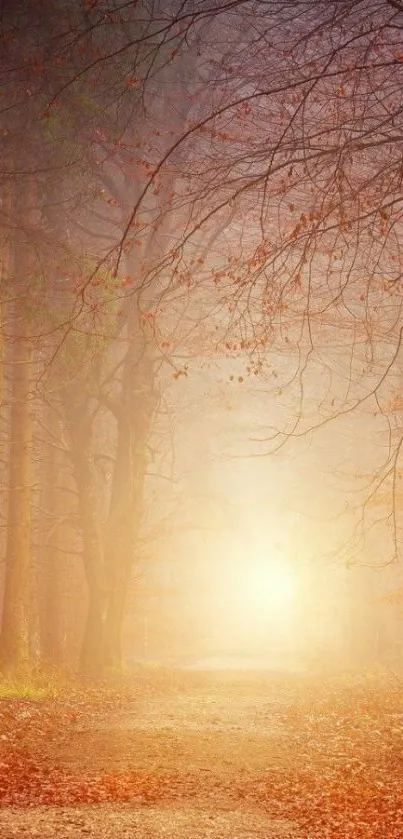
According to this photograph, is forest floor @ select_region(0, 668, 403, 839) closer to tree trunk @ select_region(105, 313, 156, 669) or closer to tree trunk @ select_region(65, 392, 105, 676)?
tree trunk @ select_region(65, 392, 105, 676)

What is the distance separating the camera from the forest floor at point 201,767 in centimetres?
580

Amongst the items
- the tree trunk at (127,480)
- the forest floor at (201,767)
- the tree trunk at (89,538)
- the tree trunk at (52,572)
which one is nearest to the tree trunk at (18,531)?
the forest floor at (201,767)

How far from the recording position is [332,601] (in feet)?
140

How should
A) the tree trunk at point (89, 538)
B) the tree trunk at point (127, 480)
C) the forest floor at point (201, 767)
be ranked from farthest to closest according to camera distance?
the tree trunk at point (127, 480), the tree trunk at point (89, 538), the forest floor at point (201, 767)

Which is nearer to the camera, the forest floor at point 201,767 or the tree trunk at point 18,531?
the forest floor at point 201,767

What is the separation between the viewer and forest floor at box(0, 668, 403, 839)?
19.0 feet

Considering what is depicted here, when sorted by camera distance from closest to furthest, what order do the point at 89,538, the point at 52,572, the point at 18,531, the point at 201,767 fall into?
the point at 201,767, the point at 18,531, the point at 89,538, the point at 52,572

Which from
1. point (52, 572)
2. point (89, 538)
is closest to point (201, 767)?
point (89, 538)

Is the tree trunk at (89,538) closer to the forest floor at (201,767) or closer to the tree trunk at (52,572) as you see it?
the tree trunk at (52,572)

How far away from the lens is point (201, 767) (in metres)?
8.03

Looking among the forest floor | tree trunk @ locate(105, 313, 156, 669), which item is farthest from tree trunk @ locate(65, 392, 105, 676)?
the forest floor

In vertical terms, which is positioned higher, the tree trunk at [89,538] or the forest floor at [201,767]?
the tree trunk at [89,538]

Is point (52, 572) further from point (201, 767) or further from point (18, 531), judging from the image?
point (201, 767)

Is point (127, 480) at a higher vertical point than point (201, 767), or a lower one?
higher
